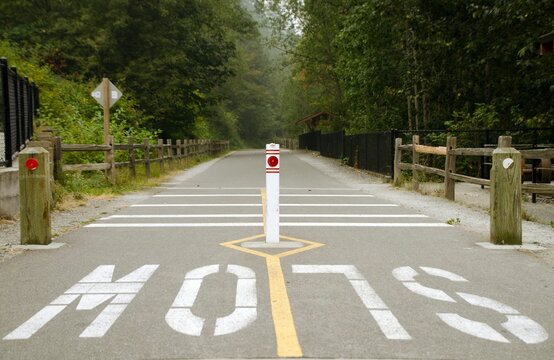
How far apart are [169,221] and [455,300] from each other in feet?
19.0

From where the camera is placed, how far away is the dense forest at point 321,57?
18219 millimetres

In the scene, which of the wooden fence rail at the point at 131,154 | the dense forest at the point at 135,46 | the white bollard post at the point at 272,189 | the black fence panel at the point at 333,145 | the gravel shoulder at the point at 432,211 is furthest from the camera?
the black fence panel at the point at 333,145

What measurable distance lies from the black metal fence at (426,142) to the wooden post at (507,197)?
7.07 meters

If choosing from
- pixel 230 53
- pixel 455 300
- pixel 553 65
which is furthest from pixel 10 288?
pixel 230 53

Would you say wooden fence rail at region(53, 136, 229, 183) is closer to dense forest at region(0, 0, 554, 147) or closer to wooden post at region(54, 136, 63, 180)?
wooden post at region(54, 136, 63, 180)

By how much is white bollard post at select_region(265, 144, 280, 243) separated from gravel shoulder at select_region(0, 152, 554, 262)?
9.64 feet

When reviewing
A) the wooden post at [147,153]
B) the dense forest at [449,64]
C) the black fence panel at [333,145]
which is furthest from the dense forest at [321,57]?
the black fence panel at [333,145]

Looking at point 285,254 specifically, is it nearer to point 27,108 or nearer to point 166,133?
point 27,108

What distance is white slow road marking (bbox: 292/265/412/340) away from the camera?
159 inches

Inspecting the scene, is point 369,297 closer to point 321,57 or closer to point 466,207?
point 466,207

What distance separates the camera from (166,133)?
3622 centimetres

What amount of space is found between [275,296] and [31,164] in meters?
4.02

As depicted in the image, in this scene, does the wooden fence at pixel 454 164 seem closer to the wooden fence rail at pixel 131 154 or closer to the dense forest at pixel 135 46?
the wooden fence rail at pixel 131 154

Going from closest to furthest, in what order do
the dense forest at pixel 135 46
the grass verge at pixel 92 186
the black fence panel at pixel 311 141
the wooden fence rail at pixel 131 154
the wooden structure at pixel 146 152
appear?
the grass verge at pixel 92 186 → the wooden fence rail at pixel 131 154 → the wooden structure at pixel 146 152 → the dense forest at pixel 135 46 → the black fence panel at pixel 311 141
